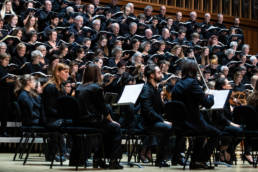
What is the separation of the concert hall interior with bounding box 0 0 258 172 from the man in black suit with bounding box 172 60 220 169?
12 millimetres

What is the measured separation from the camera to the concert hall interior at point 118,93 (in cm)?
546

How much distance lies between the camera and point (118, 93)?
7.84 meters

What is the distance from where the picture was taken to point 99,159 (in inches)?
214

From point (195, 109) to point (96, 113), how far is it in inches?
45.1

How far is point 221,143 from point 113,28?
4194 mm

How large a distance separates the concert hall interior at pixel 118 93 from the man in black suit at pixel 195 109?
1 cm

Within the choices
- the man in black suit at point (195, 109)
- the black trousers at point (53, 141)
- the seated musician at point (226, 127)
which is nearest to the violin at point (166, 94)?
the seated musician at point (226, 127)

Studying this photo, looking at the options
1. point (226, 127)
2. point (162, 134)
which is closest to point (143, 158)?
point (162, 134)

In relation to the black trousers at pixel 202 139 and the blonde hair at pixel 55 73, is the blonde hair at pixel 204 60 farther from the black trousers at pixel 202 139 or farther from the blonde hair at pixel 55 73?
the blonde hair at pixel 55 73

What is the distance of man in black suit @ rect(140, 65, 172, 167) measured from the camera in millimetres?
5917

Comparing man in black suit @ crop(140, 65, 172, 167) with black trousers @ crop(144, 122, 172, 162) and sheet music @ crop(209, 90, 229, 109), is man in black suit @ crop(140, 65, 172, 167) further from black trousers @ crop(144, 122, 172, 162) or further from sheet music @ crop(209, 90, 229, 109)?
sheet music @ crop(209, 90, 229, 109)

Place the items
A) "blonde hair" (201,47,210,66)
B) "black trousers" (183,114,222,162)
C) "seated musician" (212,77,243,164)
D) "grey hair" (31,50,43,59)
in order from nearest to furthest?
"black trousers" (183,114,222,162)
"seated musician" (212,77,243,164)
"grey hair" (31,50,43,59)
"blonde hair" (201,47,210,66)

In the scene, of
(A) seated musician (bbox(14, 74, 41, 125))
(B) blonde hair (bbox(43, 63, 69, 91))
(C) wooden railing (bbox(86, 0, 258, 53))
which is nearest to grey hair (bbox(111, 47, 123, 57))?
(A) seated musician (bbox(14, 74, 41, 125))

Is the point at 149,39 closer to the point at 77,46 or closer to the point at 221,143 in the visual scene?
the point at 77,46
